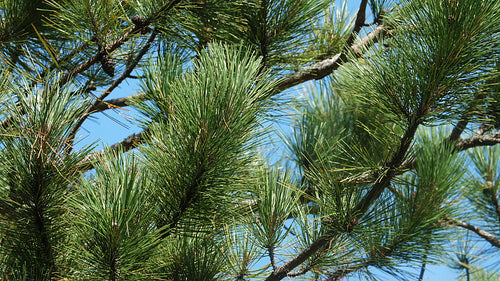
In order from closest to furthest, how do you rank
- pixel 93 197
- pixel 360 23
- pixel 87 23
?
1. pixel 93 197
2. pixel 87 23
3. pixel 360 23

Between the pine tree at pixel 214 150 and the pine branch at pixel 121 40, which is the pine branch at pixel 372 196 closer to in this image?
the pine tree at pixel 214 150

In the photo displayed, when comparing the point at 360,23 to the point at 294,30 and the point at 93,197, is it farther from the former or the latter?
the point at 93,197

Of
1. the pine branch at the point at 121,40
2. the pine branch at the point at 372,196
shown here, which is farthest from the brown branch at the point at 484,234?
the pine branch at the point at 121,40

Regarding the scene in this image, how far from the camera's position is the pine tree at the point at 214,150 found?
2.43 feet

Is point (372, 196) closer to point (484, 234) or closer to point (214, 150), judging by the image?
point (214, 150)

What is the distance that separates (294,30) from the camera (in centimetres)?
115

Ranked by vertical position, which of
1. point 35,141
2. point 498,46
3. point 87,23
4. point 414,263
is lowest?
point 414,263

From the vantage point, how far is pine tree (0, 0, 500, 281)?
2.43 feet

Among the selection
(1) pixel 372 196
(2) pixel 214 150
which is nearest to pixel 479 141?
(1) pixel 372 196

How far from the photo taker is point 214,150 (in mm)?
754

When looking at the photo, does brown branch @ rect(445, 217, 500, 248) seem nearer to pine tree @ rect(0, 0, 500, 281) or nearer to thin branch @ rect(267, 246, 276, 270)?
pine tree @ rect(0, 0, 500, 281)

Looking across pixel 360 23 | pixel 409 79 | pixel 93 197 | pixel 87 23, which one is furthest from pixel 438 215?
pixel 87 23

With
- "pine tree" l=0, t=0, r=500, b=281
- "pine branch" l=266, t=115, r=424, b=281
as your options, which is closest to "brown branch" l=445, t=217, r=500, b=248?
"pine tree" l=0, t=0, r=500, b=281

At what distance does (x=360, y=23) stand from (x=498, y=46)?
1.13 feet
